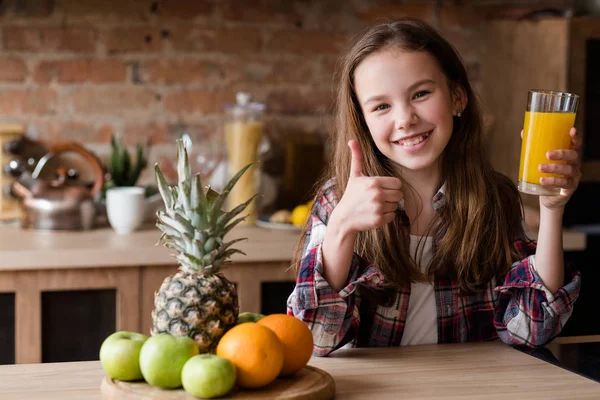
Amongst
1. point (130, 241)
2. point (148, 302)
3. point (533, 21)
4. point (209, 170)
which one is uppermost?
point (533, 21)

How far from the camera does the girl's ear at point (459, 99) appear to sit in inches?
69.1

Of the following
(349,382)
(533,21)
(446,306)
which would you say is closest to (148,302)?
(446,306)

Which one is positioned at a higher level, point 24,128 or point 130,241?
point 24,128

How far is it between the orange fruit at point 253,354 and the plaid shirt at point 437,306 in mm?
274

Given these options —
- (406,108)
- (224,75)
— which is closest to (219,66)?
(224,75)

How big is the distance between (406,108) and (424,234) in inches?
11.0

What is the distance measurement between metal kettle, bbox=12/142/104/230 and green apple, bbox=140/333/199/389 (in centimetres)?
150

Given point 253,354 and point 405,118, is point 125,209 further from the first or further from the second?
point 253,354

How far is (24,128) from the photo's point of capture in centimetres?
289

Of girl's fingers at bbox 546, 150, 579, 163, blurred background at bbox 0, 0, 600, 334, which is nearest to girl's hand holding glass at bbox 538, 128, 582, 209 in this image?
girl's fingers at bbox 546, 150, 579, 163

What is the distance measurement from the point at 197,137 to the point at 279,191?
0.33 metres

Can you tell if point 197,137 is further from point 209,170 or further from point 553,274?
point 553,274

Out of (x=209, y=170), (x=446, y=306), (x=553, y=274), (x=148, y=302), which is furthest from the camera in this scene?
(x=209, y=170)

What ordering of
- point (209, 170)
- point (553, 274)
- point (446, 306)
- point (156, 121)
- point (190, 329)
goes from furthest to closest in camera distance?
1. point (156, 121)
2. point (209, 170)
3. point (446, 306)
4. point (553, 274)
5. point (190, 329)
